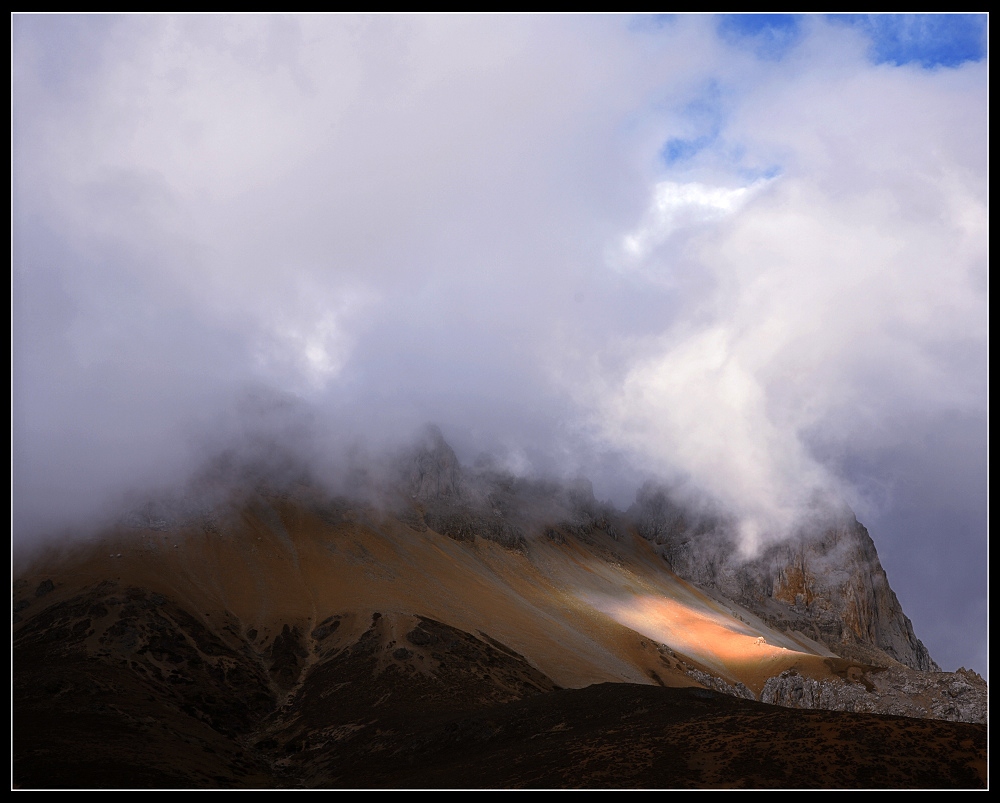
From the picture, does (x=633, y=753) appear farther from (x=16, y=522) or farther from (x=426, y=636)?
(x=16, y=522)

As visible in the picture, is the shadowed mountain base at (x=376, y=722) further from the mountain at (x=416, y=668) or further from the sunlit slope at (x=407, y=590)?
the sunlit slope at (x=407, y=590)

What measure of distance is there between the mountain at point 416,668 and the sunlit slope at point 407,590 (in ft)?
1.62

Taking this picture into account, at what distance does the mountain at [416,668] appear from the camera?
131 ft

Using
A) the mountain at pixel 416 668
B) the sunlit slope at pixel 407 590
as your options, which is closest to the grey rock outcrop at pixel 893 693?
the mountain at pixel 416 668

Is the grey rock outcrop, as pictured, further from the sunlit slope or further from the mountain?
the sunlit slope

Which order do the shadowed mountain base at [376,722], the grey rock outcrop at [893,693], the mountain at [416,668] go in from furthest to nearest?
the grey rock outcrop at [893,693] → the mountain at [416,668] → the shadowed mountain base at [376,722]

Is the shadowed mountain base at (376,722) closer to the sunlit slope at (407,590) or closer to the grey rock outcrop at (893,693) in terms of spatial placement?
the sunlit slope at (407,590)

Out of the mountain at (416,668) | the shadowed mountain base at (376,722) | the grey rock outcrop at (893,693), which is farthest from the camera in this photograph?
the grey rock outcrop at (893,693)

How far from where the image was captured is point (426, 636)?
9069cm

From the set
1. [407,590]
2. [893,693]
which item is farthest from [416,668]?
[893,693]

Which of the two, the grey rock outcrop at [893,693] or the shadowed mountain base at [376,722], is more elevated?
the grey rock outcrop at [893,693]

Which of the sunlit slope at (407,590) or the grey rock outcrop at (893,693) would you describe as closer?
the grey rock outcrop at (893,693)

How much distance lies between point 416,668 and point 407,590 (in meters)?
29.0
